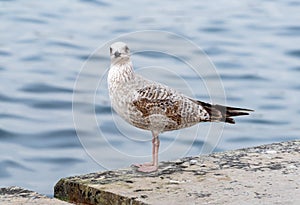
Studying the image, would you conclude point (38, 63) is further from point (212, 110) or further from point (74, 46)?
point (212, 110)

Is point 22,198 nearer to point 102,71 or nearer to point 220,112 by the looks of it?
point 220,112

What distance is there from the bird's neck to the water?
80cm

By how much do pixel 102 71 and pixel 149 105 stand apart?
2.08 meters

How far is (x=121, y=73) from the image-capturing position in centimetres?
454

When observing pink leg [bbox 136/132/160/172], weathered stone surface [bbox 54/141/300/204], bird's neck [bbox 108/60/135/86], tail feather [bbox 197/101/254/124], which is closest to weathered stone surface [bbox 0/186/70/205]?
weathered stone surface [bbox 54/141/300/204]

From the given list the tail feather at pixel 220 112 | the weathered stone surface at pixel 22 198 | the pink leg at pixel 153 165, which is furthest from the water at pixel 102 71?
the weathered stone surface at pixel 22 198

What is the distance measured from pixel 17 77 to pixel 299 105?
2.95 metres

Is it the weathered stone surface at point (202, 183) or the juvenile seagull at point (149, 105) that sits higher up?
the juvenile seagull at point (149, 105)

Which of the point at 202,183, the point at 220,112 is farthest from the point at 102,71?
the point at 202,183

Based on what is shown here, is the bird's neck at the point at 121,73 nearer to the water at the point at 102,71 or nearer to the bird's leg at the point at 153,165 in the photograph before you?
the bird's leg at the point at 153,165

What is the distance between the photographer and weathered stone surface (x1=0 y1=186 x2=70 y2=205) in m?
4.27

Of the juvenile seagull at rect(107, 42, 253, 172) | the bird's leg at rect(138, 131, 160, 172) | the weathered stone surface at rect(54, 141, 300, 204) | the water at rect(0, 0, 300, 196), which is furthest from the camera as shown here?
the water at rect(0, 0, 300, 196)

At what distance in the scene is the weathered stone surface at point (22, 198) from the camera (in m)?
4.27

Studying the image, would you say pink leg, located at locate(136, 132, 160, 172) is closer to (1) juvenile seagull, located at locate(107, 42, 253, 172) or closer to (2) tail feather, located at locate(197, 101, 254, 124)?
(1) juvenile seagull, located at locate(107, 42, 253, 172)
